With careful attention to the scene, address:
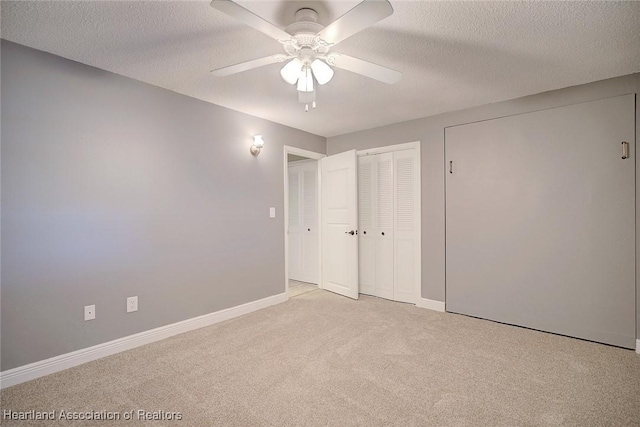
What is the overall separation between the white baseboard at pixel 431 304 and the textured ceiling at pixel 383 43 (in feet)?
7.31

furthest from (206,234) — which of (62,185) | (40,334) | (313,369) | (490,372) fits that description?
(490,372)

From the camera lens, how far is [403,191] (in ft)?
12.8

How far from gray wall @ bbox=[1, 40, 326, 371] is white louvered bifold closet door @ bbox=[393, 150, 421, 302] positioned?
1.77 meters

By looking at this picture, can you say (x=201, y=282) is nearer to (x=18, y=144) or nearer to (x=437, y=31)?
(x=18, y=144)

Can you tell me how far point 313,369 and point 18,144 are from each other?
98.5 inches

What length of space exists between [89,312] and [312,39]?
2.49m

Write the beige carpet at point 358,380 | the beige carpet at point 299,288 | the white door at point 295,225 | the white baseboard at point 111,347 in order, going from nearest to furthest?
the beige carpet at point 358,380, the white baseboard at point 111,347, the beige carpet at point 299,288, the white door at point 295,225

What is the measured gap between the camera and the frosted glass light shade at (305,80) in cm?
193

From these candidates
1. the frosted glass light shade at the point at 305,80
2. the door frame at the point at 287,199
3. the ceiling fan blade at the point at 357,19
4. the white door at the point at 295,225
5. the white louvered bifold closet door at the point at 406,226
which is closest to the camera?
the ceiling fan blade at the point at 357,19

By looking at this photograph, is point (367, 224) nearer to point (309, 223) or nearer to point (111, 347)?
point (309, 223)

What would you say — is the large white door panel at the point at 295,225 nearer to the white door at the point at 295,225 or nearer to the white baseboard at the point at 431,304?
the white door at the point at 295,225

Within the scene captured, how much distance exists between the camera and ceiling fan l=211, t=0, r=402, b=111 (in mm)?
1325

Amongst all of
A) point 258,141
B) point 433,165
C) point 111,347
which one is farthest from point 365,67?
point 111,347

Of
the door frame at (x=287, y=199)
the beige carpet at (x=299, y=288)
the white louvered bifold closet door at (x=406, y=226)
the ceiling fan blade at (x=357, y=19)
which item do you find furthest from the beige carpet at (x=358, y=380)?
the ceiling fan blade at (x=357, y=19)
